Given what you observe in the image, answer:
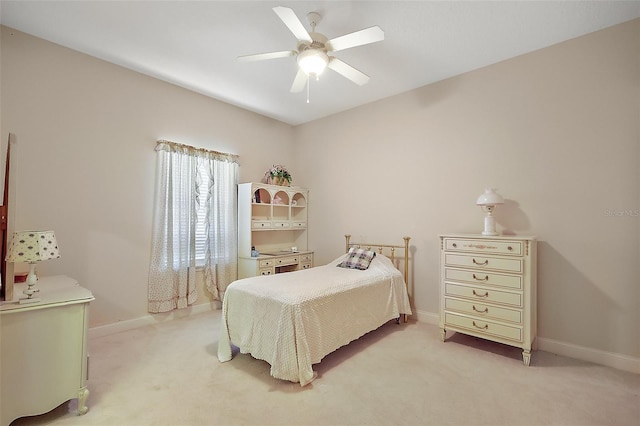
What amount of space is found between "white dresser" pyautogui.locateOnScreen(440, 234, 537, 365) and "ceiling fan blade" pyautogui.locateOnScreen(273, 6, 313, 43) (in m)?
2.30

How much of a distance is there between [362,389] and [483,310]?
4.78ft

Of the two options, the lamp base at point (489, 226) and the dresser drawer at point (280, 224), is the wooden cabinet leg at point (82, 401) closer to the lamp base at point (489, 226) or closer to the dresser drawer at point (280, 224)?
the dresser drawer at point (280, 224)

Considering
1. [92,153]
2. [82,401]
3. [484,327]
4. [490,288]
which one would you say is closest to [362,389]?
[484,327]

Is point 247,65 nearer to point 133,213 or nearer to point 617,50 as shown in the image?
point 133,213

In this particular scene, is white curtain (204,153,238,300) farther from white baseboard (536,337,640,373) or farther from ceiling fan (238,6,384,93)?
white baseboard (536,337,640,373)

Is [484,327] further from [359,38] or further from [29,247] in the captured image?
[29,247]

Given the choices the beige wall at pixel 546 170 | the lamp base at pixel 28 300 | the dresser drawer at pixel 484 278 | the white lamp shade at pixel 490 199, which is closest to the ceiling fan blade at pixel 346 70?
the beige wall at pixel 546 170

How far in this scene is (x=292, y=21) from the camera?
6.77 feet

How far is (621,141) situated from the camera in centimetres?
264

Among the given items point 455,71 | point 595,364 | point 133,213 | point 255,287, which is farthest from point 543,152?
point 133,213

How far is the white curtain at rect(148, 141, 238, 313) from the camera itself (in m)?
3.66

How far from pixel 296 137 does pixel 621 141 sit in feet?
14.0

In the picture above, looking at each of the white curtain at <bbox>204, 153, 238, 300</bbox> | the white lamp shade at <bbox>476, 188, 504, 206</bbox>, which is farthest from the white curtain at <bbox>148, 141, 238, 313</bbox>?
the white lamp shade at <bbox>476, 188, 504, 206</bbox>

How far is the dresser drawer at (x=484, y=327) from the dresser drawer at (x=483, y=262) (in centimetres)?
52
